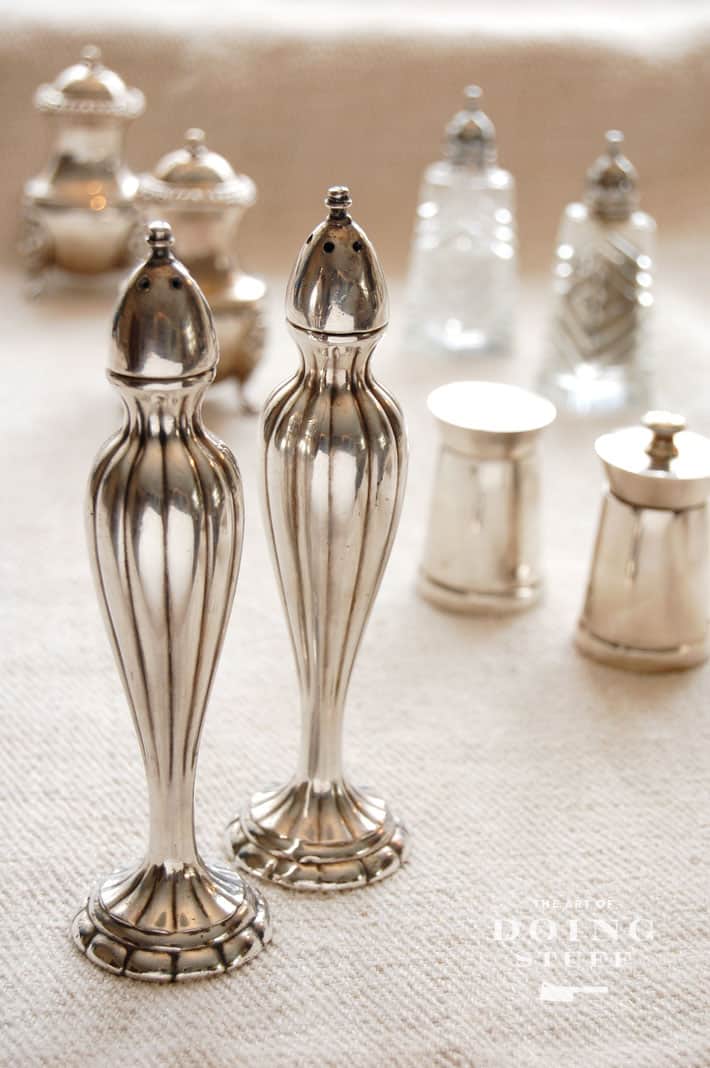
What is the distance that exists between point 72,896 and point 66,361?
0.71m

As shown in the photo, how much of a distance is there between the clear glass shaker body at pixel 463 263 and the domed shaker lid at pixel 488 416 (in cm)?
41

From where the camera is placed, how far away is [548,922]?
0.68 meters

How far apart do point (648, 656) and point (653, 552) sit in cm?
7

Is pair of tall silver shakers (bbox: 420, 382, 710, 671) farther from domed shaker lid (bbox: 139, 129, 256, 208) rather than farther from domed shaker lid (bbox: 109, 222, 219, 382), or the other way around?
domed shaker lid (bbox: 109, 222, 219, 382)

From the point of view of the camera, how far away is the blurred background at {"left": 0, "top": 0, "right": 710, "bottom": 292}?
1.59 m

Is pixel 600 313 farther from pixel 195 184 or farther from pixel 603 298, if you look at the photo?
pixel 195 184

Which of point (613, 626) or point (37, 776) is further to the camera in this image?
point (613, 626)

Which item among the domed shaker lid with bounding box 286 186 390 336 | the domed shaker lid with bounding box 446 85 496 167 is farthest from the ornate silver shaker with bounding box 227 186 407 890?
the domed shaker lid with bounding box 446 85 496 167

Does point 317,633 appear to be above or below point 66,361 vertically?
above

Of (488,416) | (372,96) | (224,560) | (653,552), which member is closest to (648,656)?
(653,552)

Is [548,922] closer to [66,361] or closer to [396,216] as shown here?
[66,361]

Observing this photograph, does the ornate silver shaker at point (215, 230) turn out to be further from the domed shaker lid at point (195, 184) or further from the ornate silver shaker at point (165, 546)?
the ornate silver shaker at point (165, 546)

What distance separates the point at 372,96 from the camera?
5.42ft

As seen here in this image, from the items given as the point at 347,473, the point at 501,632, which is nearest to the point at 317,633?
the point at 347,473
